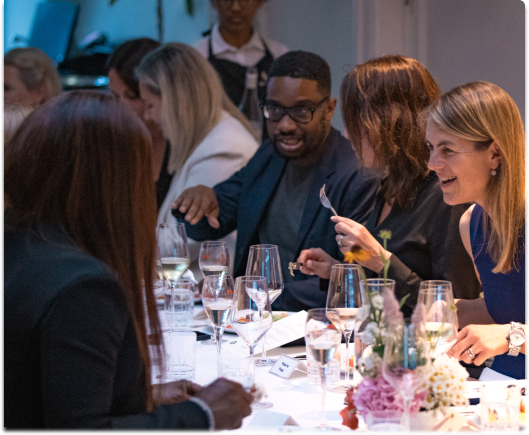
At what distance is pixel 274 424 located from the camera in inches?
44.3

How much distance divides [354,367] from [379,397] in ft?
0.79

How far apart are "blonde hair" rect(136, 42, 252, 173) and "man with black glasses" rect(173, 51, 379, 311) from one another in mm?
623

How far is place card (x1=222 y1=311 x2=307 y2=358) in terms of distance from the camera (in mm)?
1623

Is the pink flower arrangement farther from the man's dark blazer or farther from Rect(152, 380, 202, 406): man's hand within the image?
the man's dark blazer

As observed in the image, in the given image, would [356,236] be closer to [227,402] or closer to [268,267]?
[268,267]

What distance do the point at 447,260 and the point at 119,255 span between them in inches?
50.6

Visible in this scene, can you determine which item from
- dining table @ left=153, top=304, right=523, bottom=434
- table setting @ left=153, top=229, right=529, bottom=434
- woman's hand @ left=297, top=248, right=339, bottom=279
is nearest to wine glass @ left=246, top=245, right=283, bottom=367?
table setting @ left=153, top=229, right=529, bottom=434

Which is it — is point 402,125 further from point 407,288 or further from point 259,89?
point 259,89

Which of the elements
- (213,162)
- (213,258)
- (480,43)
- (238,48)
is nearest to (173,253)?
(213,258)

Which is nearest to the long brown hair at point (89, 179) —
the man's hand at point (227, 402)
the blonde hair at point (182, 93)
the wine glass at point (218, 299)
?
the man's hand at point (227, 402)

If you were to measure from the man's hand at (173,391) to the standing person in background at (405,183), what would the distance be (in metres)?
0.92

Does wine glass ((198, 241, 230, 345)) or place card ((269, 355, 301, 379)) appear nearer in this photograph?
place card ((269, 355, 301, 379))

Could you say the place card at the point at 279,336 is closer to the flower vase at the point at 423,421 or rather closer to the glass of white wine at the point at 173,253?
the glass of white wine at the point at 173,253

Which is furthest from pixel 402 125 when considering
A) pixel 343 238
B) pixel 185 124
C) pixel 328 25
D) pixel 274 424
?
pixel 328 25
